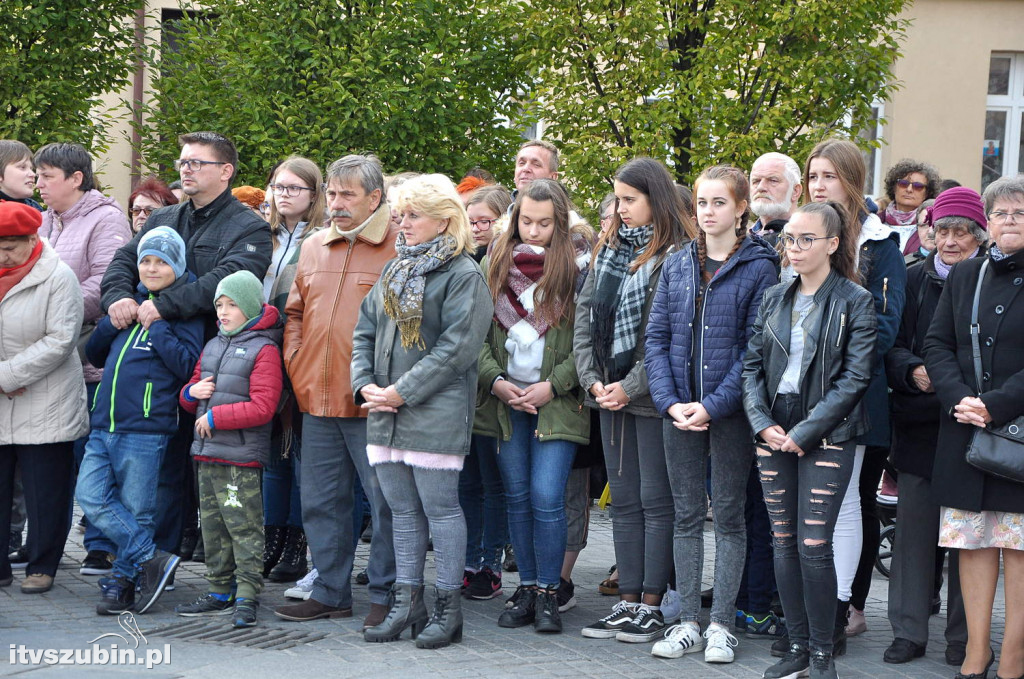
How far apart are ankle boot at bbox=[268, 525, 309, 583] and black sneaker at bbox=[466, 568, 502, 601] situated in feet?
3.40

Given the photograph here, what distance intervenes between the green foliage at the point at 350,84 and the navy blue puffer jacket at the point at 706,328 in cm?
475

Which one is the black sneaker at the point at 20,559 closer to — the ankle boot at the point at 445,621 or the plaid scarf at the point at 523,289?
the ankle boot at the point at 445,621

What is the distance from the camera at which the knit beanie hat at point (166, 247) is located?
21.6 feet

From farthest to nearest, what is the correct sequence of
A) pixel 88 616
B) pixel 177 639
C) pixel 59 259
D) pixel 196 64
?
pixel 196 64 < pixel 59 259 < pixel 88 616 < pixel 177 639

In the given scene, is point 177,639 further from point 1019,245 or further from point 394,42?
point 394,42

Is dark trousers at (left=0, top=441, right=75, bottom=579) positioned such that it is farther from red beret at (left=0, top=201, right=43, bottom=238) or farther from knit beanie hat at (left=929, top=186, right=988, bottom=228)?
knit beanie hat at (left=929, top=186, right=988, bottom=228)

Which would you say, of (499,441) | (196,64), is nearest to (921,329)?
(499,441)

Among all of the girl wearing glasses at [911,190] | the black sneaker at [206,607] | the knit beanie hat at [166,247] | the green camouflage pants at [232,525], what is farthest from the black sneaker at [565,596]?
the girl wearing glasses at [911,190]

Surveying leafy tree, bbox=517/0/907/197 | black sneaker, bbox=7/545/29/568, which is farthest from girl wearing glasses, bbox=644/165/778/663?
leafy tree, bbox=517/0/907/197

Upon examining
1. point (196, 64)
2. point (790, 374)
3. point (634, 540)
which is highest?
point (196, 64)

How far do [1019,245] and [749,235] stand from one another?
3.93 ft

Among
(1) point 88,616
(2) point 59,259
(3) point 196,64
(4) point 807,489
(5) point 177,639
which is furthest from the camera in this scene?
(3) point 196,64

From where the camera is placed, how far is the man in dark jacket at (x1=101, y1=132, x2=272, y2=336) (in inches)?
260

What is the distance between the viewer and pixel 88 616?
6383 millimetres
